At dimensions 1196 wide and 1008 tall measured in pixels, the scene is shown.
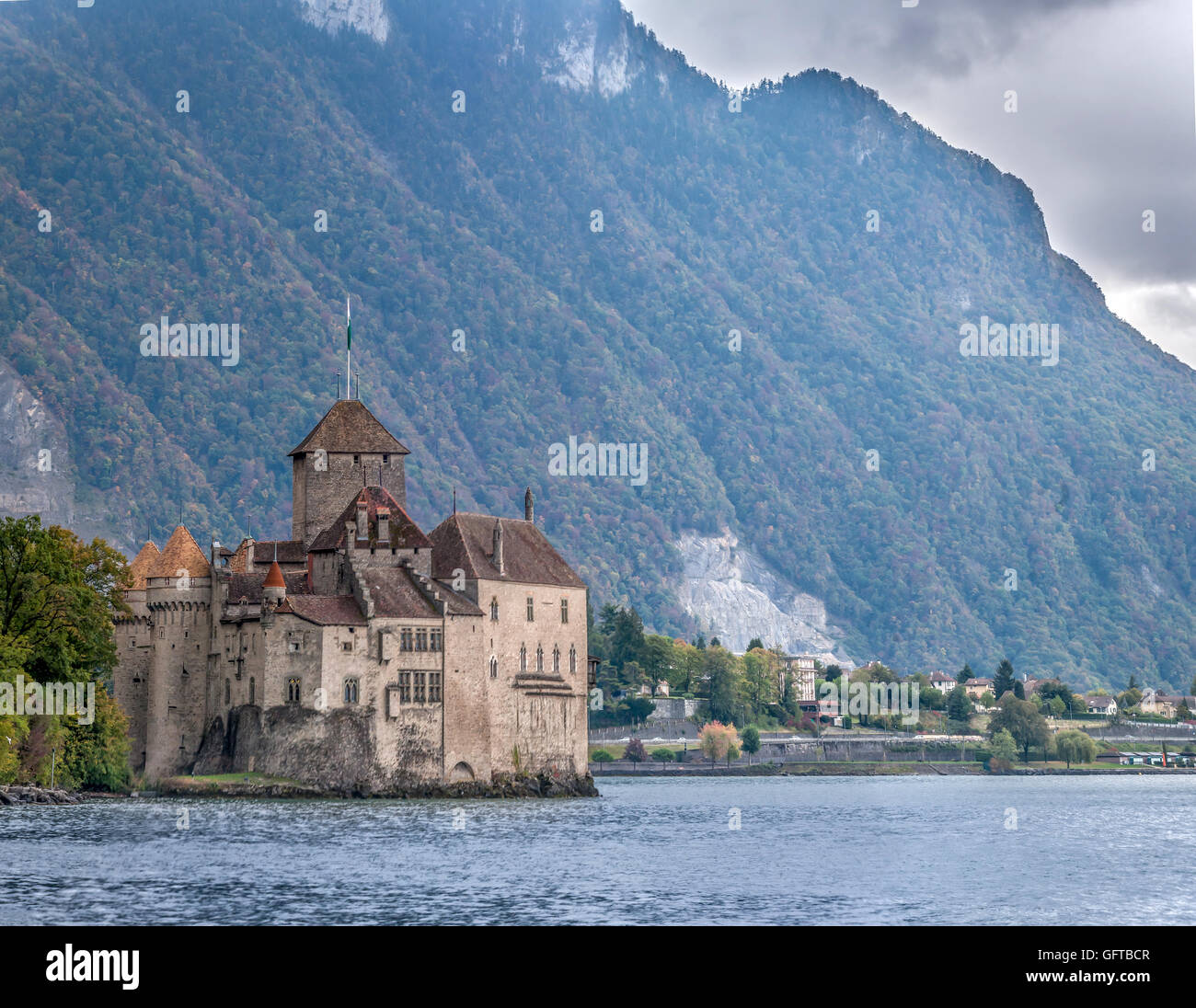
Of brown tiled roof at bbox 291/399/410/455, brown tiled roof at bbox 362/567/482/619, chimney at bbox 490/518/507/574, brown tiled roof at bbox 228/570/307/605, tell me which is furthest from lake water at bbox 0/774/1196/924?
brown tiled roof at bbox 291/399/410/455

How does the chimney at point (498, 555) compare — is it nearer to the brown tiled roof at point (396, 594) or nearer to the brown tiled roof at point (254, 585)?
the brown tiled roof at point (396, 594)

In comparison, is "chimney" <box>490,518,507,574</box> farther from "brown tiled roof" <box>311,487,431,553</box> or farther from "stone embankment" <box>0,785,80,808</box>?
"stone embankment" <box>0,785,80,808</box>

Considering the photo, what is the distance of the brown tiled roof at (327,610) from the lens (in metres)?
102

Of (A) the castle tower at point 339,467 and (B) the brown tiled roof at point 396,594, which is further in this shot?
(A) the castle tower at point 339,467

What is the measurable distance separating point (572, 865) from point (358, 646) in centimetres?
3640

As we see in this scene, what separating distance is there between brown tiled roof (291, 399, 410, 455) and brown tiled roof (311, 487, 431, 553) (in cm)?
550

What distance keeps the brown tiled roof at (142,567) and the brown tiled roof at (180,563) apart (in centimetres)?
59

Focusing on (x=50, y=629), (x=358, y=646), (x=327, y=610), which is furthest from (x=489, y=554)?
(x=50, y=629)

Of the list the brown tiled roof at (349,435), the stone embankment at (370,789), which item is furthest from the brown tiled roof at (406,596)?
the brown tiled roof at (349,435)

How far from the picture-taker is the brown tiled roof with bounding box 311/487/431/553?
108375 mm

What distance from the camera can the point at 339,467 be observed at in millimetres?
117812

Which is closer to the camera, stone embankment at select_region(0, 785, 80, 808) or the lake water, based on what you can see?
the lake water
